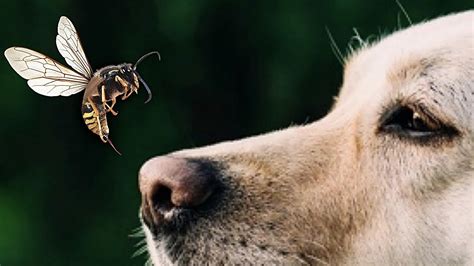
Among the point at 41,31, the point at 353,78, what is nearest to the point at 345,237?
the point at 353,78

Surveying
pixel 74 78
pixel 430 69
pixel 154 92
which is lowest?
pixel 430 69

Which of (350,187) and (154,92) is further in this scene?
(154,92)

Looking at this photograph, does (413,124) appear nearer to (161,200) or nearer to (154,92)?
(161,200)

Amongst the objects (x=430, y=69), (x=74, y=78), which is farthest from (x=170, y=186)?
(x=430, y=69)

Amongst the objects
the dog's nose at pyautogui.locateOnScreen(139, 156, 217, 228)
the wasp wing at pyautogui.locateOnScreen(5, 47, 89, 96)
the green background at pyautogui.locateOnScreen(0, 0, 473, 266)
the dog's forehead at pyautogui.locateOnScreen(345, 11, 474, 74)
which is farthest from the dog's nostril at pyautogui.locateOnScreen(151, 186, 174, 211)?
the green background at pyautogui.locateOnScreen(0, 0, 473, 266)

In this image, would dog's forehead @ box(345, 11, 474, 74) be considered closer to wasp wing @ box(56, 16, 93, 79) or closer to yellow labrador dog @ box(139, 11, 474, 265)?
yellow labrador dog @ box(139, 11, 474, 265)

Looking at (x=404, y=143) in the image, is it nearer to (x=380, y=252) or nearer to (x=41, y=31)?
(x=380, y=252)

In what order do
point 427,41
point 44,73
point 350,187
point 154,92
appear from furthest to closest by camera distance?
point 154,92
point 427,41
point 350,187
point 44,73
